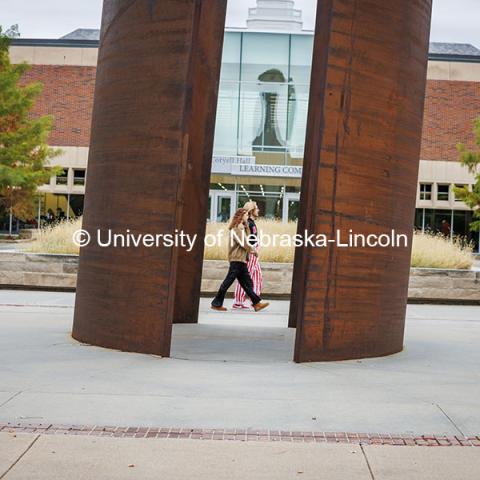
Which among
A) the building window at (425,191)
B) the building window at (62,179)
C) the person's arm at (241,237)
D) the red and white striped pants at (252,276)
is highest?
the building window at (425,191)

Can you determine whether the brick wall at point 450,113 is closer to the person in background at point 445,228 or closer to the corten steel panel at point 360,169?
the person in background at point 445,228

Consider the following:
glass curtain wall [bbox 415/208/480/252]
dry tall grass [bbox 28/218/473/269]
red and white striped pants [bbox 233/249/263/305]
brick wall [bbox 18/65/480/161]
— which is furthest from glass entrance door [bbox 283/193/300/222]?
red and white striped pants [bbox 233/249/263/305]

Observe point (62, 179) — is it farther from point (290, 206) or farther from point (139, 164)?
point (139, 164)

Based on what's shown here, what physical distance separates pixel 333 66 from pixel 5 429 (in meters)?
4.53

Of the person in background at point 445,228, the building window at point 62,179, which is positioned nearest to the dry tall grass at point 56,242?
the building window at point 62,179

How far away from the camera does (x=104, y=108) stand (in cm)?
830

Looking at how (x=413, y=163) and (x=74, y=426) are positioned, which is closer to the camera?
(x=74, y=426)

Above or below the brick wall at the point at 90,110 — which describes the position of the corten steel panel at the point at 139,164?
below

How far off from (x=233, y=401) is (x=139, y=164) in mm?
2999

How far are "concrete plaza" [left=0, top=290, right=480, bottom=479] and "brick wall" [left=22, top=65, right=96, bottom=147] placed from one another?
35.6 metres

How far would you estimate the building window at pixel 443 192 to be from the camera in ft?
136

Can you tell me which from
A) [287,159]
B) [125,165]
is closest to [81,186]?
[287,159]

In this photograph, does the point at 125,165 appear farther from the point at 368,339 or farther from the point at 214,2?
the point at 214,2

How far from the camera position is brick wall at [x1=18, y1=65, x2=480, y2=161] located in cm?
4350
